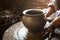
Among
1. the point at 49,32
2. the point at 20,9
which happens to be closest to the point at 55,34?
the point at 49,32

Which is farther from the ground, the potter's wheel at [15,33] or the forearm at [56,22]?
the forearm at [56,22]

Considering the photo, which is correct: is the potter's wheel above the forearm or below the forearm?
below

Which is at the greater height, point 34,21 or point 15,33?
point 34,21

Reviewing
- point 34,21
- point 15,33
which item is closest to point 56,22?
point 34,21

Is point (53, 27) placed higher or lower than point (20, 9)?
higher

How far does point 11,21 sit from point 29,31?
1.94 metres

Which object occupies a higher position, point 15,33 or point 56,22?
Result: point 56,22

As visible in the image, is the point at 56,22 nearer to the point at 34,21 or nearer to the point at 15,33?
the point at 34,21

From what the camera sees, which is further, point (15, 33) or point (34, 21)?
point (15, 33)

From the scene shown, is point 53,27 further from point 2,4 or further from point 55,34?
point 2,4

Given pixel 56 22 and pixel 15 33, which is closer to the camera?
pixel 56 22

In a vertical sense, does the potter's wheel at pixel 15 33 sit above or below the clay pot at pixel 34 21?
below

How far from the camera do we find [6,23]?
339 cm

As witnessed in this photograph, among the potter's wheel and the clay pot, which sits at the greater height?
the clay pot
